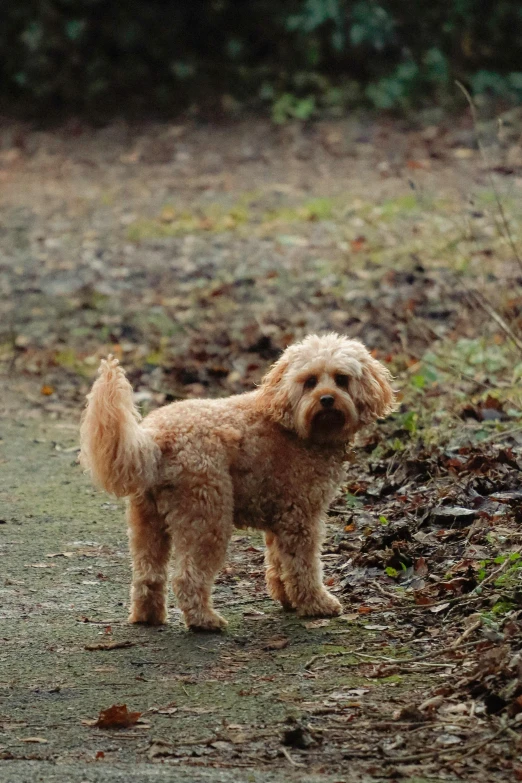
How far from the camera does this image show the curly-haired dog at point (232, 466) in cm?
532

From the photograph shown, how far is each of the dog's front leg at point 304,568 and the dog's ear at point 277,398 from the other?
0.45 meters

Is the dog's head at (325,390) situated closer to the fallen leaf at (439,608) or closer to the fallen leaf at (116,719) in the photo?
the fallen leaf at (439,608)

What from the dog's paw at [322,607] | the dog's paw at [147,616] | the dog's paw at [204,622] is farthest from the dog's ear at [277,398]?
the dog's paw at [147,616]

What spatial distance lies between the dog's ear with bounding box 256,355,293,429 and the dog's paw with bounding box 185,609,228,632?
3.00 feet

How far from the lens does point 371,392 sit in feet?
18.8

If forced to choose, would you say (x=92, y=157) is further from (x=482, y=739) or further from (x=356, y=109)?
(x=482, y=739)

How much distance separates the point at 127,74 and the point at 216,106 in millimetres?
1645

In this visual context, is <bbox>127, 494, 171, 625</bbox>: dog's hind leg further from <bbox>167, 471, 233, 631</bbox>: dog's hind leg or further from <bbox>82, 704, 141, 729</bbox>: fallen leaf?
<bbox>82, 704, 141, 729</bbox>: fallen leaf

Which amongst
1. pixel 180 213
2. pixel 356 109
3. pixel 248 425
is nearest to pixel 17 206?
pixel 180 213

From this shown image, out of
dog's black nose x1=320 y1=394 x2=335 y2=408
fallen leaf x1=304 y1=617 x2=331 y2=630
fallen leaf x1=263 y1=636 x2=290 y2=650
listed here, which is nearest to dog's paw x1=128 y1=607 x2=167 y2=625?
fallen leaf x1=263 y1=636 x2=290 y2=650

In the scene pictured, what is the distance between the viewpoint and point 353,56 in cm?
1886

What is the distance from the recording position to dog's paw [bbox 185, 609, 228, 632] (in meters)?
5.49

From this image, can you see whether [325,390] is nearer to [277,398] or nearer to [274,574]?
[277,398]

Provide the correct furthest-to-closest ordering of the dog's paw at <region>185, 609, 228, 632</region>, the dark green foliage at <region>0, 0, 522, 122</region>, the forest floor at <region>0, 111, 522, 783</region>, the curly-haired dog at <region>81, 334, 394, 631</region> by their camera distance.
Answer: the dark green foliage at <region>0, 0, 522, 122</region> < the dog's paw at <region>185, 609, 228, 632</region> < the curly-haired dog at <region>81, 334, 394, 631</region> < the forest floor at <region>0, 111, 522, 783</region>
